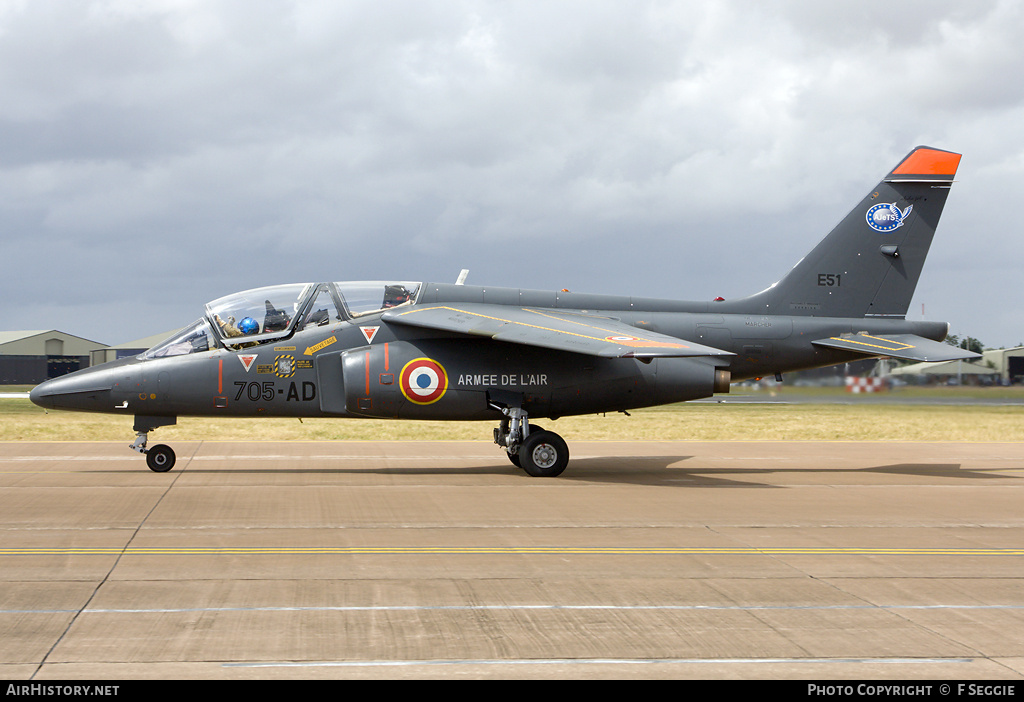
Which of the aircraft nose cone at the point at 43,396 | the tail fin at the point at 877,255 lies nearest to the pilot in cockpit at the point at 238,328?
the aircraft nose cone at the point at 43,396

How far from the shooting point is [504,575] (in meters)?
7.80

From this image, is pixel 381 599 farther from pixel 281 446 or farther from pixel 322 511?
pixel 281 446

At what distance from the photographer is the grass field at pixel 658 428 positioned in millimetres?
24078

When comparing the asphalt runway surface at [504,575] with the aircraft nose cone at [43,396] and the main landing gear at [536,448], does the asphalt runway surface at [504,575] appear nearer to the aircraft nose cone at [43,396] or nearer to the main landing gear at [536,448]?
the main landing gear at [536,448]

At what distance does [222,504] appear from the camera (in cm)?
1177

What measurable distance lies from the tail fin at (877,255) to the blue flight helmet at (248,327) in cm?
872

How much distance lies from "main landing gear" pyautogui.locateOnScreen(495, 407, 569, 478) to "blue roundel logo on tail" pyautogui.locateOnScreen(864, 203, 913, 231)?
739cm

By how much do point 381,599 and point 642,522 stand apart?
453cm

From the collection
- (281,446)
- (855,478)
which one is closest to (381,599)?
(855,478)

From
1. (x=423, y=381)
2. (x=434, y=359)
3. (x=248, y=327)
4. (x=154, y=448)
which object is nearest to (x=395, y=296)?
(x=434, y=359)

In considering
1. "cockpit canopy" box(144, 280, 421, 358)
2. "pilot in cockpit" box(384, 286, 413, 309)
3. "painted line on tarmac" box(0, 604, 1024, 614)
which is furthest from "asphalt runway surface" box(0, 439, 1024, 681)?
"pilot in cockpit" box(384, 286, 413, 309)

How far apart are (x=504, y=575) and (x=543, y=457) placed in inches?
290

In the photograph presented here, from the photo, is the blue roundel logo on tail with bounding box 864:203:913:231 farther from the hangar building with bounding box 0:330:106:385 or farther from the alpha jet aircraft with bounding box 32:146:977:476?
the hangar building with bounding box 0:330:106:385

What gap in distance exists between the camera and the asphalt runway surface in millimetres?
5387
